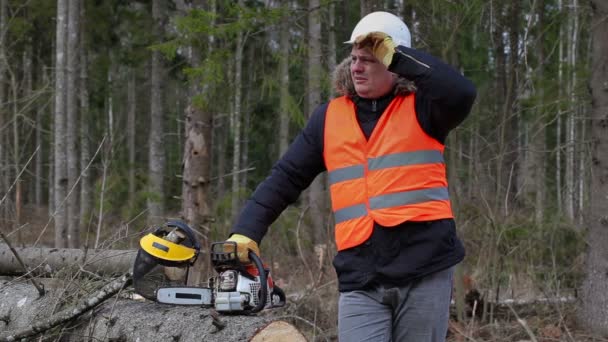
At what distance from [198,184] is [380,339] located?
4.77 m

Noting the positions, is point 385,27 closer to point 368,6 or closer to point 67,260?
point 67,260

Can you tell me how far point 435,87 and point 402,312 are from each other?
0.95 meters

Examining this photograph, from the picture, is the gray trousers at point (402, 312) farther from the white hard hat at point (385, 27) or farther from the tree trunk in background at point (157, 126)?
the tree trunk in background at point (157, 126)

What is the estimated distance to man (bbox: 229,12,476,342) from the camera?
3023mm

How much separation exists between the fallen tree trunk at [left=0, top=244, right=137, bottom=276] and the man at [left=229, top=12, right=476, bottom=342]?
177 centimetres

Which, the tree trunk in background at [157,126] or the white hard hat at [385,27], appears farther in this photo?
the tree trunk in background at [157,126]

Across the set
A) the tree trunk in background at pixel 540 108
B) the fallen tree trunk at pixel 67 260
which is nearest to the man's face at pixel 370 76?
the fallen tree trunk at pixel 67 260

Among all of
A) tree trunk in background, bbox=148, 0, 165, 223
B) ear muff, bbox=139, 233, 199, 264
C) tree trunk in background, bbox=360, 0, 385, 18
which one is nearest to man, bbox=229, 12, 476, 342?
ear muff, bbox=139, 233, 199, 264

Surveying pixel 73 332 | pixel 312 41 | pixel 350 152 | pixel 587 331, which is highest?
pixel 312 41

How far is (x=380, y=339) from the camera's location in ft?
10.0

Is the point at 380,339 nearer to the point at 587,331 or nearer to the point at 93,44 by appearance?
the point at 587,331

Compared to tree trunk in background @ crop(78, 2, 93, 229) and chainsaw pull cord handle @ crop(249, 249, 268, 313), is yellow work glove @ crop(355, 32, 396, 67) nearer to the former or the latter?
chainsaw pull cord handle @ crop(249, 249, 268, 313)

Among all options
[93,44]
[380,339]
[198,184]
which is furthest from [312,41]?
[93,44]

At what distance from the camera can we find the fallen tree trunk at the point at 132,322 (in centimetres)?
330
